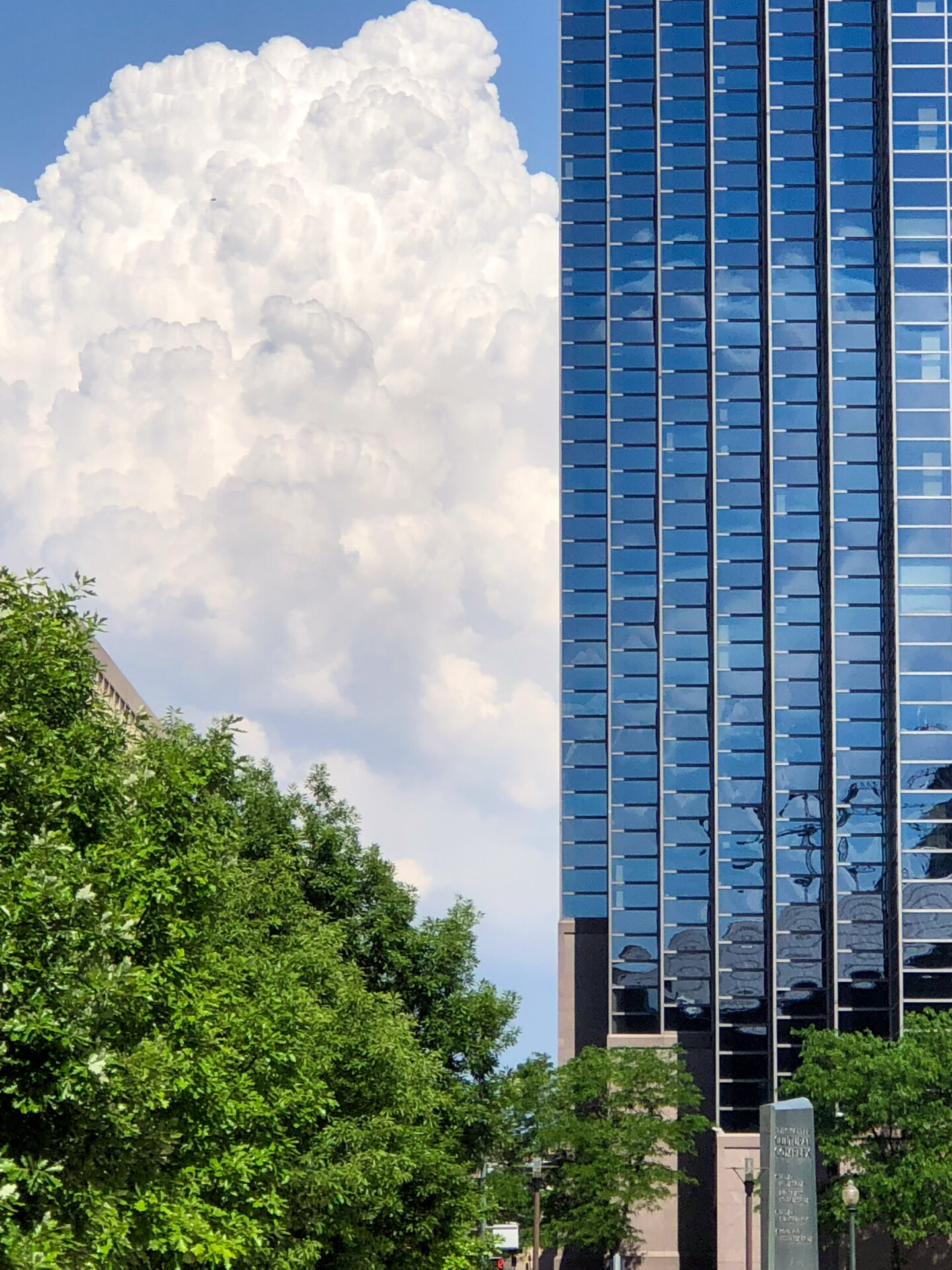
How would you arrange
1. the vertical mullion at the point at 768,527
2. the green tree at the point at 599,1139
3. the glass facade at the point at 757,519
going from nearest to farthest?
the green tree at the point at 599,1139, the glass facade at the point at 757,519, the vertical mullion at the point at 768,527

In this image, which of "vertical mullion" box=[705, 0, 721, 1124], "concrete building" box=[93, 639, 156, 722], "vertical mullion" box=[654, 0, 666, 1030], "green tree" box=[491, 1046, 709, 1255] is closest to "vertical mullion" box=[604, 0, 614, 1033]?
"vertical mullion" box=[654, 0, 666, 1030]

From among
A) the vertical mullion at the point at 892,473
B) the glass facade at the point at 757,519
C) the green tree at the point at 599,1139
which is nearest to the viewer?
the green tree at the point at 599,1139

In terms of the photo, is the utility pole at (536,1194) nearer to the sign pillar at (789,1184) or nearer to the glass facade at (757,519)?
the glass facade at (757,519)

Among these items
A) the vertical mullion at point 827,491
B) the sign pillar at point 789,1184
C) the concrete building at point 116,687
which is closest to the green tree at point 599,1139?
the vertical mullion at point 827,491

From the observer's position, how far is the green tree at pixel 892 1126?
6888 centimetres

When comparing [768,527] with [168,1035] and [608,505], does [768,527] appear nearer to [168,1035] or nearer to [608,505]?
[608,505]

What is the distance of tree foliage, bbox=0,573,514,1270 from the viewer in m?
19.8

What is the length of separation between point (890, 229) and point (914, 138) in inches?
186

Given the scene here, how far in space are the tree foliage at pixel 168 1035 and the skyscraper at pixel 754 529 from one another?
51.8 m

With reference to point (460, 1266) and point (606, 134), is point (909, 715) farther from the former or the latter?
point (460, 1266)

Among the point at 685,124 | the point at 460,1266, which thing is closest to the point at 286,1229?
the point at 460,1266

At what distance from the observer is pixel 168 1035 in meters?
25.5

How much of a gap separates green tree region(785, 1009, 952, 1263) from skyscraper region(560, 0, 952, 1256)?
602 inches

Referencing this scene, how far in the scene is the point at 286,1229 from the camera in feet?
107
